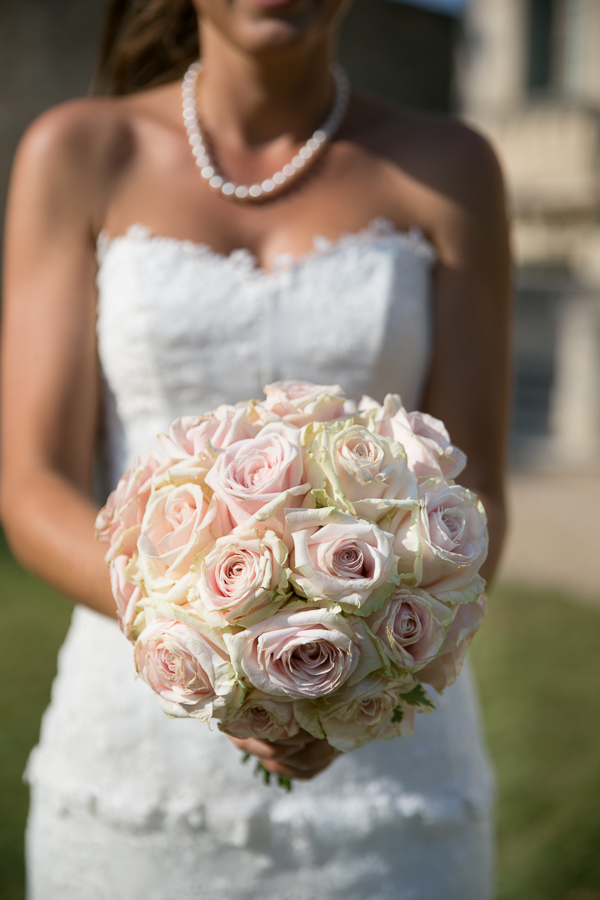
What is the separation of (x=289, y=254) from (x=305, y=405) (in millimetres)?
714

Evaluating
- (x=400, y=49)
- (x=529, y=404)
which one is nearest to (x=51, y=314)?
(x=529, y=404)

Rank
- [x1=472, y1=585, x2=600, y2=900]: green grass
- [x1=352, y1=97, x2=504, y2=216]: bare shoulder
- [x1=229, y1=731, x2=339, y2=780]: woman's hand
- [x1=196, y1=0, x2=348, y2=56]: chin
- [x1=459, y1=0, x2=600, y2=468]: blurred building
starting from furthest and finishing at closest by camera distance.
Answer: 1. [x1=459, y1=0, x2=600, y2=468]: blurred building
2. [x1=472, y1=585, x2=600, y2=900]: green grass
3. [x1=352, y1=97, x2=504, y2=216]: bare shoulder
4. [x1=196, y1=0, x2=348, y2=56]: chin
5. [x1=229, y1=731, x2=339, y2=780]: woman's hand

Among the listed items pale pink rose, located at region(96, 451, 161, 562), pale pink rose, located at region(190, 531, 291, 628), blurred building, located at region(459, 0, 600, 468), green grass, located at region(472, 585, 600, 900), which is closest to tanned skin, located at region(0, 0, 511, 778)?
pale pink rose, located at region(96, 451, 161, 562)

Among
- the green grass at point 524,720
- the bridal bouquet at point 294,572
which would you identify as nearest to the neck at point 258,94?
the bridal bouquet at point 294,572

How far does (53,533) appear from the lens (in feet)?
5.65

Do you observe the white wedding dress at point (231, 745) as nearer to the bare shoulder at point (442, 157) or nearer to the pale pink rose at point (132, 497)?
the bare shoulder at point (442, 157)

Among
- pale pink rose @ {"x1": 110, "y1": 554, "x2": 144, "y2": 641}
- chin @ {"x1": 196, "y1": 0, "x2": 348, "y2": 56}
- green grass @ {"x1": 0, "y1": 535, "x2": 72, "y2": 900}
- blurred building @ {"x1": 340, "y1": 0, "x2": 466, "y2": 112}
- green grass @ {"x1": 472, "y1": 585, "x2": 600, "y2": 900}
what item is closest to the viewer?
pale pink rose @ {"x1": 110, "y1": 554, "x2": 144, "y2": 641}

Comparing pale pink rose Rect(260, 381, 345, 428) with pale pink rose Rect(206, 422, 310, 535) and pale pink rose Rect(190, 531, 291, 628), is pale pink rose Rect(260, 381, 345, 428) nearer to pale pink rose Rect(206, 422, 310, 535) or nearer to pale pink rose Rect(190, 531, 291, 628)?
pale pink rose Rect(206, 422, 310, 535)

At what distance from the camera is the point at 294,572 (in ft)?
3.98

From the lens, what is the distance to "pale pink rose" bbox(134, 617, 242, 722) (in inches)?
47.8

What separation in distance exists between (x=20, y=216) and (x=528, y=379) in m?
12.9

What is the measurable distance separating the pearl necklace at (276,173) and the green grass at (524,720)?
3078 mm

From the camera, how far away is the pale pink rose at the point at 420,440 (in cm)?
133

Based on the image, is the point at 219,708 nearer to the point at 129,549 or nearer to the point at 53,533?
the point at 129,549
